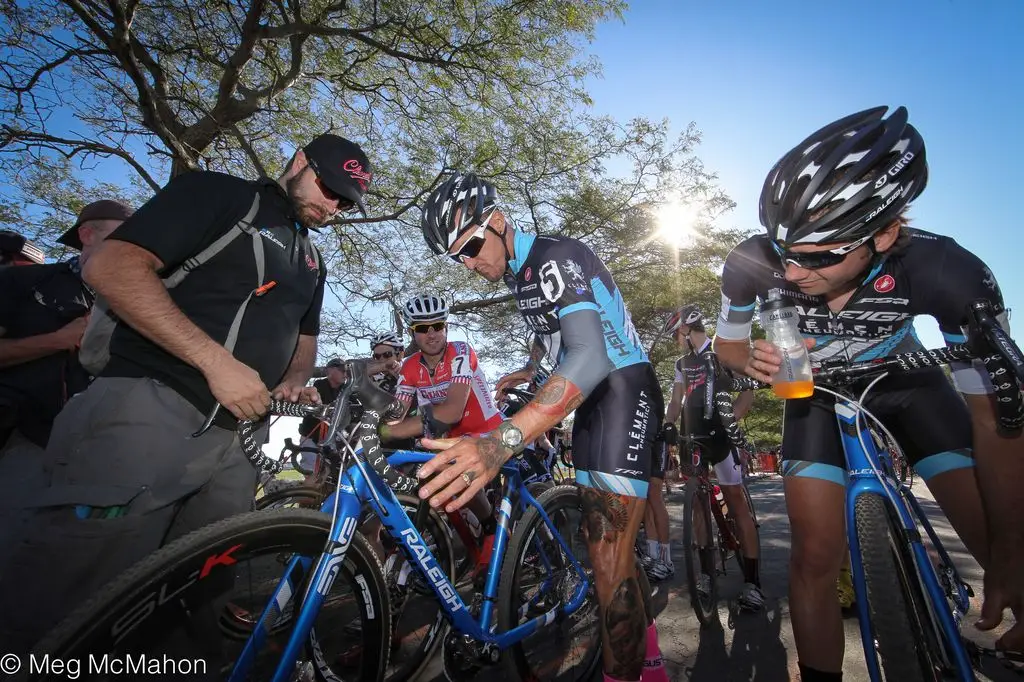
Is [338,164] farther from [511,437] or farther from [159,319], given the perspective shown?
[511,437]

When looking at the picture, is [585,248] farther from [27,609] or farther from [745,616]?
[745,616]

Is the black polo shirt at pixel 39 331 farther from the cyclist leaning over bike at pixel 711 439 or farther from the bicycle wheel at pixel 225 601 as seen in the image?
the cyclist leaning over bike at pixel 711 439

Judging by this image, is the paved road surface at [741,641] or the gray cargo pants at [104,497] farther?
the paved road surface at [741,641]

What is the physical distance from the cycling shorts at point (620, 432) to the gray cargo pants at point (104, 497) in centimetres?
179

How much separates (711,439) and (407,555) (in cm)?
333

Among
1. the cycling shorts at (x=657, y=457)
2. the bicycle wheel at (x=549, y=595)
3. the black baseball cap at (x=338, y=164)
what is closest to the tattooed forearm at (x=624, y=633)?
the bicycle wheel at (x=549, y=595)

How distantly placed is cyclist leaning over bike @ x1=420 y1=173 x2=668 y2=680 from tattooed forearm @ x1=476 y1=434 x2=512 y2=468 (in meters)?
0.17

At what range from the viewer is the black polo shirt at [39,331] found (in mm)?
3061

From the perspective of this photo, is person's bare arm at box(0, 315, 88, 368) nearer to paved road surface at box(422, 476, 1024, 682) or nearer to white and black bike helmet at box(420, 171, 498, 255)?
white and black bike helmet at box(420, 171, 498, 255)

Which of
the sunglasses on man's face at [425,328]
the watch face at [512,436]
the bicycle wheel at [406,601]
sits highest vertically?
the sunglasses on man's face at [425,328]

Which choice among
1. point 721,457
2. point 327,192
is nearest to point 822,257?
point 327,192

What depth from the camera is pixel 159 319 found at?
1.76 m

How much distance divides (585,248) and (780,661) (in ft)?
9.37

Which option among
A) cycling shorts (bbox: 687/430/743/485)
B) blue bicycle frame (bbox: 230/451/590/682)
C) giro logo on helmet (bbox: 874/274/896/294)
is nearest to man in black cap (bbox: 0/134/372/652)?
blue bicycle frame (bbox: 230/451/590/682)
